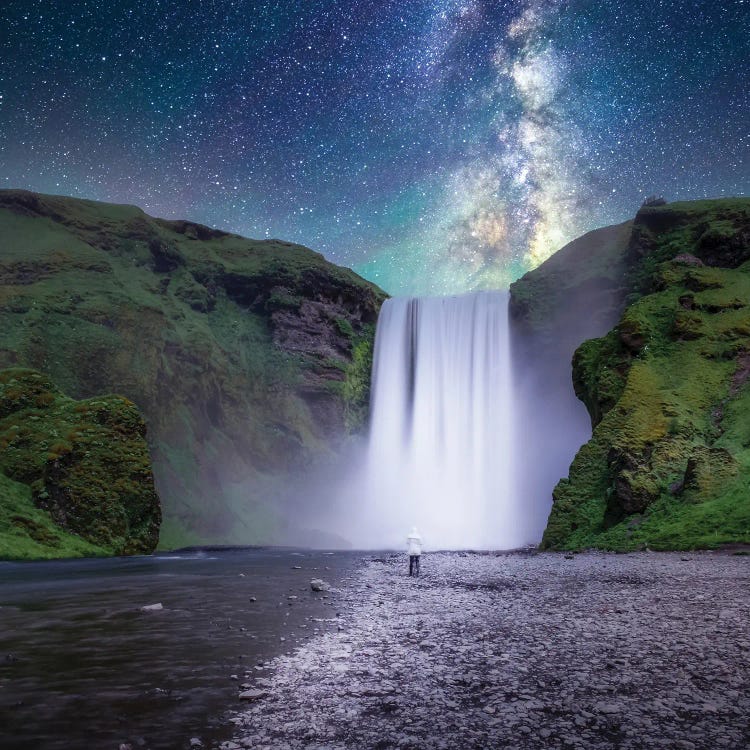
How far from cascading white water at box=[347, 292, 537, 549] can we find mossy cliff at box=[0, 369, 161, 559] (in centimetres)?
3075

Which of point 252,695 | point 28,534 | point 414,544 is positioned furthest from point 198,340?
point 252,695

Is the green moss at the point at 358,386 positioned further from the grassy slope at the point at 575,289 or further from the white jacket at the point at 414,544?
the white jacket at the point at 414,544

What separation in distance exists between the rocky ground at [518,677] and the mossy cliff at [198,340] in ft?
168

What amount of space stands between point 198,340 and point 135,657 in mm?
70071

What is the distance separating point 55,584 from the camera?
18.2 m

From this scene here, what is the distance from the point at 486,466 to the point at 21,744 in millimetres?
64161

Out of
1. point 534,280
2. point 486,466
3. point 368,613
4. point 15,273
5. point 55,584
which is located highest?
point 534,280

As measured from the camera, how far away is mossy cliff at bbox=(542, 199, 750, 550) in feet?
87.6

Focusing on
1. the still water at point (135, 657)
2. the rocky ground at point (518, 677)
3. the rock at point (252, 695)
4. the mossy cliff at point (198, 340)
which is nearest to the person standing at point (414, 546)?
the still water at point (135, 657)

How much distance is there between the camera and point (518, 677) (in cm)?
605

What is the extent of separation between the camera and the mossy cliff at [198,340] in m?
60.6

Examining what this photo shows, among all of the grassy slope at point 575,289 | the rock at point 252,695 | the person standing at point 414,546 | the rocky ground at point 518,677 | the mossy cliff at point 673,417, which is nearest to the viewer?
the rocky ground at point 518,677

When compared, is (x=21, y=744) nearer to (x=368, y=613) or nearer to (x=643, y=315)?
(x=368, y=613)

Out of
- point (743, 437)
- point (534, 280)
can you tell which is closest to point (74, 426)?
Result: point (743, 437)
